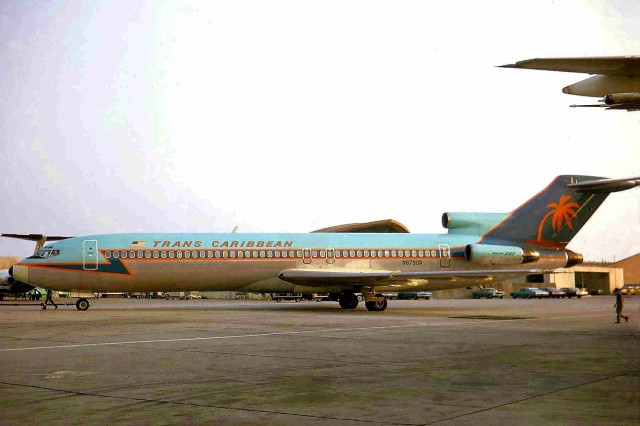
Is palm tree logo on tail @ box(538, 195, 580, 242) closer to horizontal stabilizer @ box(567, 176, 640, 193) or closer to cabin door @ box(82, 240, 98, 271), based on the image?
horizontal stabilizer @ box(567, 176, 640, 193)

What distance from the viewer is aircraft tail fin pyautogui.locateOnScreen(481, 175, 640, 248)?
34562mm

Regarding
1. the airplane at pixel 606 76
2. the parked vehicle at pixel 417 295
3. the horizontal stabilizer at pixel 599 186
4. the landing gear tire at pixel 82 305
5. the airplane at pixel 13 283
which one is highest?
the horizontal stabilizer at pixel 599 186

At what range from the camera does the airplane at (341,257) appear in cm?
3203

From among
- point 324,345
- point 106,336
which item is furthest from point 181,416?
point 106,336

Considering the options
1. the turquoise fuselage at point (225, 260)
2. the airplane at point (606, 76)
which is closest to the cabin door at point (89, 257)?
the turquoise fuselage at point (225, 260)

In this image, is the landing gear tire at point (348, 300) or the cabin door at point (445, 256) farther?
the landing gear tire at point (348, 300)

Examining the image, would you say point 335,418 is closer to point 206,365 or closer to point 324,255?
point 206,365

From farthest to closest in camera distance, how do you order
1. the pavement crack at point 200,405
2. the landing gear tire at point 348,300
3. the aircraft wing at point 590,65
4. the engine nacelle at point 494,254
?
the landing gear tire at point 348,300
the engine nacelle at point 494,254
the aircraft wing at point 590,65
the pavement crack at point 200,405

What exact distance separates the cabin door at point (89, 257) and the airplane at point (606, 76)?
25.6 metres

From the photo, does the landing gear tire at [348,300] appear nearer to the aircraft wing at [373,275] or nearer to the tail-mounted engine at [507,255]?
the aircraft wing at [373,275]

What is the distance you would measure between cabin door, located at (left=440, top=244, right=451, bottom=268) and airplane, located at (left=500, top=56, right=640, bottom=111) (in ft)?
77.1

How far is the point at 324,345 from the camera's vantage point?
15.0 meters

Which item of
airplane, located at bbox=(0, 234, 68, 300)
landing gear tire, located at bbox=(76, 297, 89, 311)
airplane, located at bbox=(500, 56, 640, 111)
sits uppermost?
airplane, located at bbox=(500, 56, 640, 111)

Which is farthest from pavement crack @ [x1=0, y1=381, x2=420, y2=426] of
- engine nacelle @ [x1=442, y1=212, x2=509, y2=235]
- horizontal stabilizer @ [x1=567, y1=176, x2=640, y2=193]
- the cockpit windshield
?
horizontal stabilizer @ [x1=567, y1=176, x2=640, y2=193]
